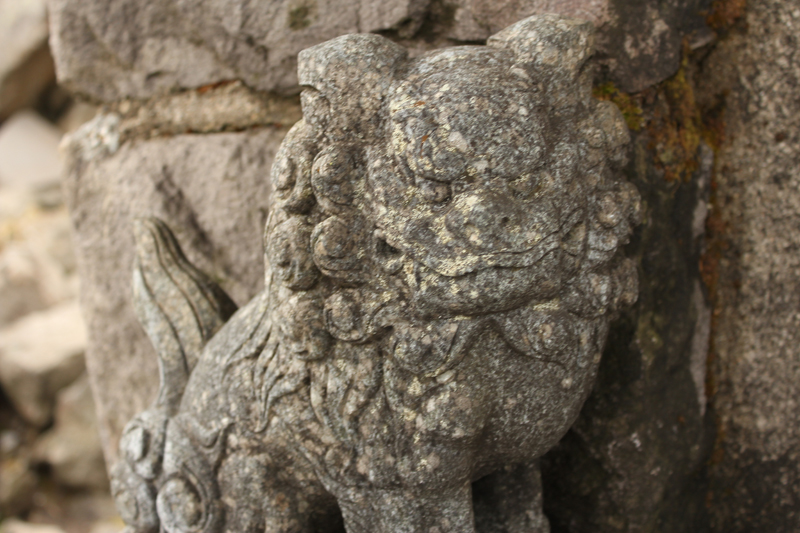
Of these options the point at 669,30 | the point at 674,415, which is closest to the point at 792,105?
A: the point at 669,30

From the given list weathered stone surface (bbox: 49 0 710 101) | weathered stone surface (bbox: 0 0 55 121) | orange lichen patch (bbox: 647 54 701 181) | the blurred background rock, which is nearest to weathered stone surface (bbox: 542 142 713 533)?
orange lichen patch (bbox: 647 54 701 181)

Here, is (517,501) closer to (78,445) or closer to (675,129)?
(675,129)

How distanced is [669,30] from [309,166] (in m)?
0.58

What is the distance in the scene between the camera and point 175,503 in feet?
3.01

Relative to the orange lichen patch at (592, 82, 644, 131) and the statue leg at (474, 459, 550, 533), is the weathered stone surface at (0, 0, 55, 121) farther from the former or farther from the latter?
the statue leg at (474, 459, 550, 533)

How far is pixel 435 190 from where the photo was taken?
70 cm

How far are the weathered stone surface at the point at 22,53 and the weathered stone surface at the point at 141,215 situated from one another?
273cm

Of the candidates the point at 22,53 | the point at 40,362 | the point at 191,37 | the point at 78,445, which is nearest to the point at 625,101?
the point at 191,37

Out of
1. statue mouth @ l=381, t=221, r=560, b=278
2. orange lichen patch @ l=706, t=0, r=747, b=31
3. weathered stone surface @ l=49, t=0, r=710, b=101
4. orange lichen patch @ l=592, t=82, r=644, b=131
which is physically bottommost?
statue mouth @ l=381, t=221, r=560, b=278

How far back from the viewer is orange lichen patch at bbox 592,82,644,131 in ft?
3.30

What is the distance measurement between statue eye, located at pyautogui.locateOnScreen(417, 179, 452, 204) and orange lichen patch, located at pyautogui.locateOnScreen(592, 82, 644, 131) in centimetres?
41

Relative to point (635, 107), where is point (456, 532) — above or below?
below

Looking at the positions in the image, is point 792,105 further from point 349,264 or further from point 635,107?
point 349,264

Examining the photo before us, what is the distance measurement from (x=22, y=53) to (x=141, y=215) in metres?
3.04
